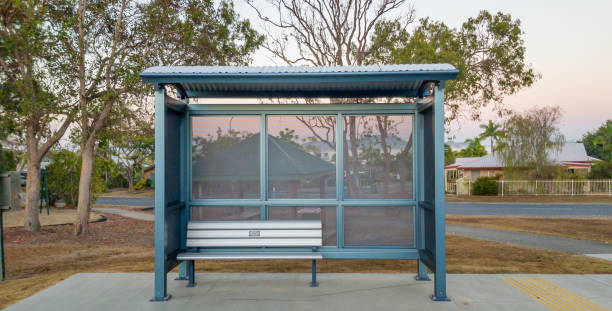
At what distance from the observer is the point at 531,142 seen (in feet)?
102

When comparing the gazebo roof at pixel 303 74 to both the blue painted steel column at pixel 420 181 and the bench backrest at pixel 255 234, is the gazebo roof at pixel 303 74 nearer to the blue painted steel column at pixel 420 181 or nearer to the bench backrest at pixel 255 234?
the blue painted steel column at pixel 420 181

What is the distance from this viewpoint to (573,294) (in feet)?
17.9

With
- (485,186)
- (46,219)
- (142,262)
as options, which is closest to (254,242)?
(142,262)

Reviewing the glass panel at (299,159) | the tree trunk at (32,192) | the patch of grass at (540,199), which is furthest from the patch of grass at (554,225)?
the tree trunk at (32,192)

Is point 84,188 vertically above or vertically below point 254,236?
above

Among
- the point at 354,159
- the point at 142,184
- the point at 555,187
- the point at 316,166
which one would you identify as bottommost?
the point at 555,187

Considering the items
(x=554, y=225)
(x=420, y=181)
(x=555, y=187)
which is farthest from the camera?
(x=555, y=187)

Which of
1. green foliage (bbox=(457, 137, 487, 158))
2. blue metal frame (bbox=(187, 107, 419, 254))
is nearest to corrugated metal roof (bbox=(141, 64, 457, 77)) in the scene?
blue metal frame (bbox=(187, 107, 419, 254))

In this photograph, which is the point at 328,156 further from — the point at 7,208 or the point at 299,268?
the point at 7,208

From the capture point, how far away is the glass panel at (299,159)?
628 centimetres

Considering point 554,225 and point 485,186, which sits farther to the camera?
point 485,186

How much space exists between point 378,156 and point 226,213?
2537 mm

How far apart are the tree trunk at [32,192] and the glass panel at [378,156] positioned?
1154cm

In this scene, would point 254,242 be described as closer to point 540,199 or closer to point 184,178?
point 184,178
